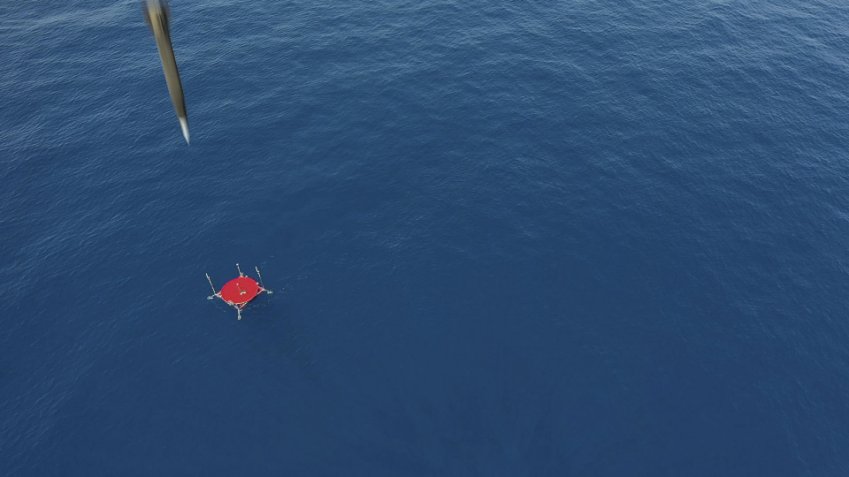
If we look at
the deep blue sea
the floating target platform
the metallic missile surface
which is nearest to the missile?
the metallic missile surface

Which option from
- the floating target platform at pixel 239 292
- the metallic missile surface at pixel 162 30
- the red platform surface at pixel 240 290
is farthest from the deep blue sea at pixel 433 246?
the metallic missile surface at pixel 162 30

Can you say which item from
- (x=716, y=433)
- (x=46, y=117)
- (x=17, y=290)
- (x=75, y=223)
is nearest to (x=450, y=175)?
(x=716, y=433)

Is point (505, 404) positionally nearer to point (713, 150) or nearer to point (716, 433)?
point (716, 433)

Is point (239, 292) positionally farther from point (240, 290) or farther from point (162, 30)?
point (162, 30)

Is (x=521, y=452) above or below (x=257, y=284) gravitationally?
below

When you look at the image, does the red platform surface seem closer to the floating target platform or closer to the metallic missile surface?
the floating target platform

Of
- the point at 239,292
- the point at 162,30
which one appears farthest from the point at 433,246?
the point at 162,30

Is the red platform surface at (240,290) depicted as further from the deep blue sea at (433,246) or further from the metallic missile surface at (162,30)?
the metallic missile surface at (162,30)

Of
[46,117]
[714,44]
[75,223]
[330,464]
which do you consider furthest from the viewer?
[714,44]
